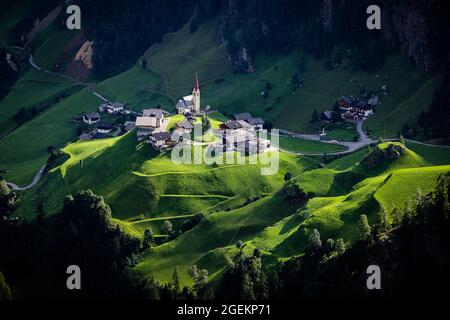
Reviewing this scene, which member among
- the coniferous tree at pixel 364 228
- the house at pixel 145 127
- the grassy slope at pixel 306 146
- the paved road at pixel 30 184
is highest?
the house at pixel 145 127

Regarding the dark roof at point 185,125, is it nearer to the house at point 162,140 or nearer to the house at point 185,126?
the house at point 185,126

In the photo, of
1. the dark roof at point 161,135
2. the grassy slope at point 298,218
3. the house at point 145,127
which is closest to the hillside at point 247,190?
the grassy slope at point 298,218

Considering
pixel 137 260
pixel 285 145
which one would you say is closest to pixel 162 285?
pixel 137 260

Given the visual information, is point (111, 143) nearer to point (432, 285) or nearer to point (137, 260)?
point (137, 260)

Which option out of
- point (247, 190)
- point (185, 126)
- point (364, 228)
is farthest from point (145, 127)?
point (364, 228)

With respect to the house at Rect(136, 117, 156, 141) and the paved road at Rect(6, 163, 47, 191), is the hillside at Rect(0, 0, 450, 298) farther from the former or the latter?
the house at Rect(136, 117, 156, 141)

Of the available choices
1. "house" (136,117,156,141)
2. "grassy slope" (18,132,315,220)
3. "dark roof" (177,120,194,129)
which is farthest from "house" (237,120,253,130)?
"house" (136,117,156,141)
